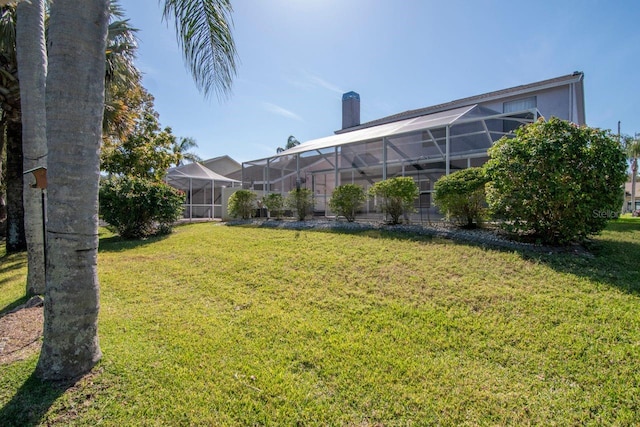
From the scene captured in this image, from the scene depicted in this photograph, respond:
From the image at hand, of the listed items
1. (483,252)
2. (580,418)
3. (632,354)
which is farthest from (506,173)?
(580,418)

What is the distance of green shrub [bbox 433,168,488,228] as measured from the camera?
7.24 m

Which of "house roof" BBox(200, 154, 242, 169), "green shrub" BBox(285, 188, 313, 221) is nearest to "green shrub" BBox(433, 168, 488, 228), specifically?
"green shrub" BBox(285, 188, 313, 221)

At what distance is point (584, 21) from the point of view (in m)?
8.01

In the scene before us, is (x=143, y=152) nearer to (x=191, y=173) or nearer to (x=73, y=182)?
(x=191, y=173)

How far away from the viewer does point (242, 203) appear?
14086 mm

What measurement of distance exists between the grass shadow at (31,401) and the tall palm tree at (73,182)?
0.28ft

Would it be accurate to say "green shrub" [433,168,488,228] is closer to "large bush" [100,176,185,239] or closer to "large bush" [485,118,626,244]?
"large bush" [485,118,626,244]

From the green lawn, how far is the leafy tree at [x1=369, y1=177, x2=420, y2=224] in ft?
Result: 11.0

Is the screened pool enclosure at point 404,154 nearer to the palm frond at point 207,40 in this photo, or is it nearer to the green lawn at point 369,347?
the green lawn at point 369,347

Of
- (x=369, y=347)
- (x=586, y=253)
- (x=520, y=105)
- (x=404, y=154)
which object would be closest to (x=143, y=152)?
(x=404, y=154)

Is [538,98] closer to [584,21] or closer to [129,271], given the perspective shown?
[584,21]

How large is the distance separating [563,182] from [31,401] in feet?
25.1

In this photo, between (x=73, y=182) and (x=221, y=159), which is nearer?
(x=73, y=182)

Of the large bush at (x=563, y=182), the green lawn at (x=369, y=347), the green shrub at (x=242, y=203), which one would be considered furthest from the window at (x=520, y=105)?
the green shrub at (x=242, y=203)
